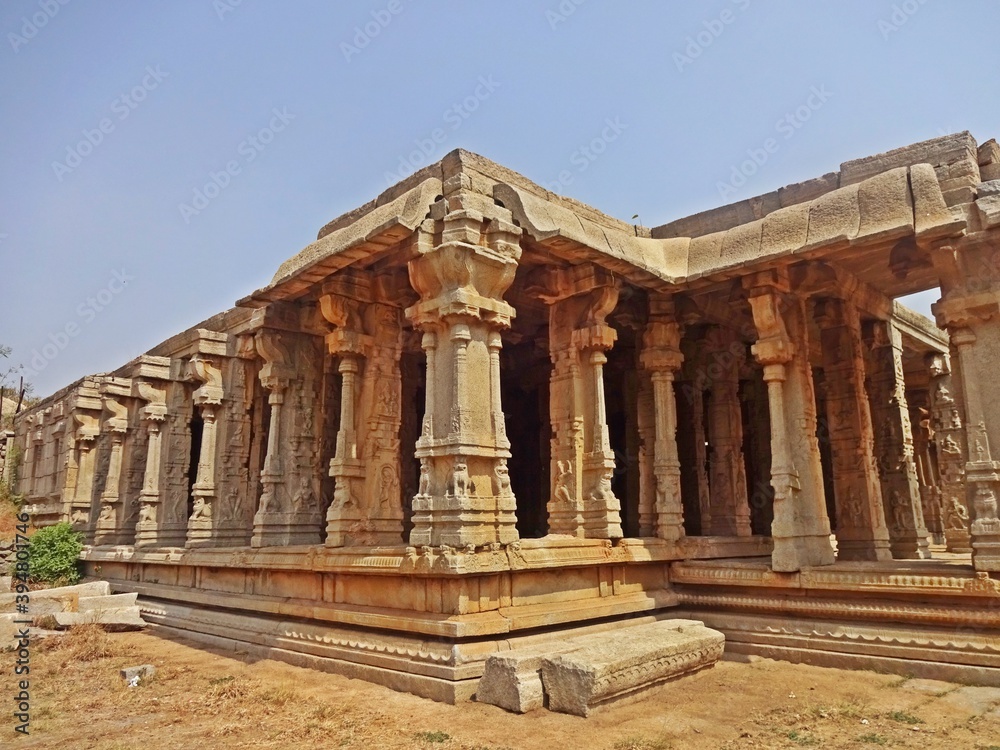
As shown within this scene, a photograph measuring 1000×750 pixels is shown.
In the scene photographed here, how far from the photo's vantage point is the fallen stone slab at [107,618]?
1002 centimetres

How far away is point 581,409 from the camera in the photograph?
27.4 feet

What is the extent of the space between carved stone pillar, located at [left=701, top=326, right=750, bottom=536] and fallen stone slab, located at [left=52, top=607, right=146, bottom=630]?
8406mm

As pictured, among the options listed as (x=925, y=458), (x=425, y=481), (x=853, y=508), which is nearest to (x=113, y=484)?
(x=425, y=481)

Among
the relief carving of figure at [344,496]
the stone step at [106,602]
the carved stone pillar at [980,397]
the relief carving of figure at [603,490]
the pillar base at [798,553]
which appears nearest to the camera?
the carved stone pillar at [980,397]

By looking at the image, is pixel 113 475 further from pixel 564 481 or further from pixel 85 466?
pixel 564 481

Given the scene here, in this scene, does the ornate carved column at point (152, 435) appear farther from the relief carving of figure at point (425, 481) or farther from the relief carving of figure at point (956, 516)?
the relief carving of figure at point (956, 516)

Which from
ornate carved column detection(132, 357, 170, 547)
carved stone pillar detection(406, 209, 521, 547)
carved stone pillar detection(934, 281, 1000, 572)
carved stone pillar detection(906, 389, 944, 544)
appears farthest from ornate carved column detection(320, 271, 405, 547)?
carved stone pillar detection(906, 389, 944, 544)

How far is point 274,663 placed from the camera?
7.72 meters

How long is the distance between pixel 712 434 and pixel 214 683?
7.13 metres

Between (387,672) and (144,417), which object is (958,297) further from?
(144,417)

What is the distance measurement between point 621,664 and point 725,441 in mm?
5402

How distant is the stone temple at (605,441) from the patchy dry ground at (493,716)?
1.07 ft

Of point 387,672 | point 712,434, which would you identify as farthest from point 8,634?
point 712,434

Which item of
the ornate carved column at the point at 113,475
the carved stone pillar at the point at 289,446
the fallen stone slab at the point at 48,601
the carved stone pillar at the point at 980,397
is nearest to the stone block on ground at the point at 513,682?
the carved stone pillar at the point at 980,397
